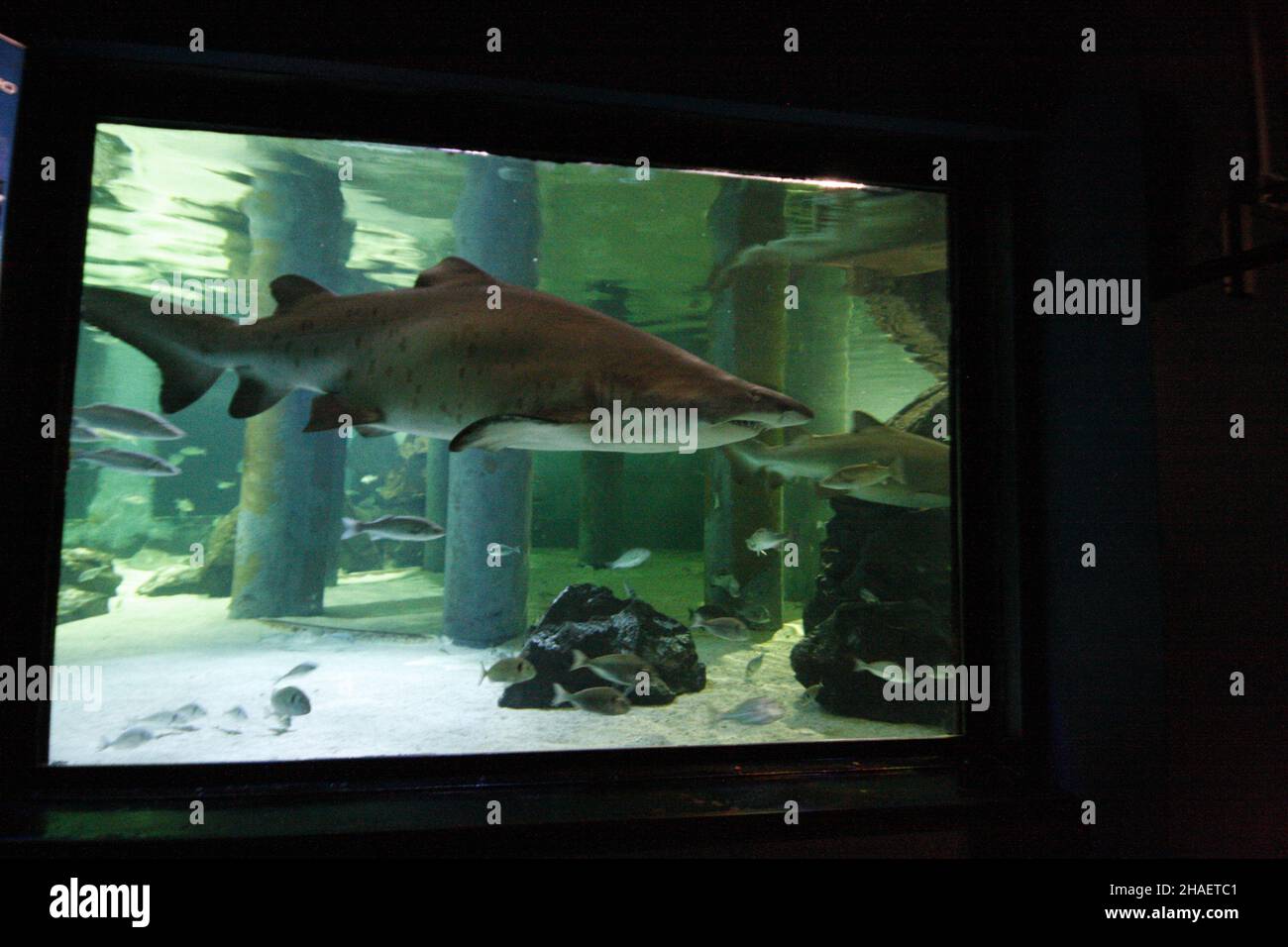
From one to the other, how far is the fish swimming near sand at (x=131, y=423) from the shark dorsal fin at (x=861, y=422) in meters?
5.65

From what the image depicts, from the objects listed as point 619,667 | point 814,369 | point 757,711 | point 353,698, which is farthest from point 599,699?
point 814,369

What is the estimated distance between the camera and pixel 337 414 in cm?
281

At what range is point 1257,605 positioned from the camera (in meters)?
2.96

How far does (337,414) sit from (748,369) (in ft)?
30.0

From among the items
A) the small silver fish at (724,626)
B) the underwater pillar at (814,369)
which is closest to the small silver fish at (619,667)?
the small silver fish at (724,626)

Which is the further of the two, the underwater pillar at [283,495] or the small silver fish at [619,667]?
the underwater pillar at [283,495]

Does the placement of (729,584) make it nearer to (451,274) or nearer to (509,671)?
(509,671)

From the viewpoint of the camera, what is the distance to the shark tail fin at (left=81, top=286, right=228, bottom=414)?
2717 millimetres

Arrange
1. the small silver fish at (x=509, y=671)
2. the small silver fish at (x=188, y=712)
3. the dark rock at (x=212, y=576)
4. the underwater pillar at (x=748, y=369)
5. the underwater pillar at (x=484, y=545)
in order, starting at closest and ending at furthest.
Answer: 1. the small silver fish at (x=509, y=671)
2. the small silver fish at (x=188, y=712)
3. the underwater pillar at (x=484, y=545)
4. the underwater pillar at (x=748, y=369)
5. the dark rock at (x=212, y=576)

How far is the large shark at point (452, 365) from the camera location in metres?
2.52

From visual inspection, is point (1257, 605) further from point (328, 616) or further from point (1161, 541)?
point (328, 616)

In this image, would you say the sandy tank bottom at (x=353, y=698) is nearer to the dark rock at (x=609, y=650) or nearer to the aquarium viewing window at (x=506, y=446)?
the aquarium viewing window at (x=506, y=446)
